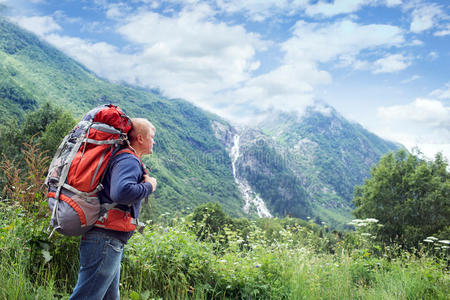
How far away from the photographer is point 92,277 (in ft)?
8.00

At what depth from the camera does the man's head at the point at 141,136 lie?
2791 millimetres

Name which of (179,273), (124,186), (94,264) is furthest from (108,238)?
(179,273)

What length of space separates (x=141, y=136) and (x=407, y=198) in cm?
2721

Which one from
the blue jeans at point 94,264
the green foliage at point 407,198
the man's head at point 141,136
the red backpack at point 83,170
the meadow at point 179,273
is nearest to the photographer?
the red backpack at point 83,170

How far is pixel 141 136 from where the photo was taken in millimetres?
2795

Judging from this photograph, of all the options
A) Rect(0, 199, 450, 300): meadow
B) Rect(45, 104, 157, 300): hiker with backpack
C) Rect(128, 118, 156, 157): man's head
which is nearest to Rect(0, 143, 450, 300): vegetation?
Rect(0, 199, 450, 300): meadow

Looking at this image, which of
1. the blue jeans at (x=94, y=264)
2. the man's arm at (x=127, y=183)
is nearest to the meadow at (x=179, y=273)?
the blue jeans at (x=94, y=264)

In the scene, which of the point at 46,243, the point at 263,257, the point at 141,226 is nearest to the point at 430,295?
the point at 263,257

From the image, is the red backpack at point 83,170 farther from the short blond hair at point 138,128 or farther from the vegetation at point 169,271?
the vegetation at point 169,271

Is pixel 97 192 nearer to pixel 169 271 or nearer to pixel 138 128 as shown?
pixel 138 128

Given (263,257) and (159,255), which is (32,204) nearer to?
(159,255)

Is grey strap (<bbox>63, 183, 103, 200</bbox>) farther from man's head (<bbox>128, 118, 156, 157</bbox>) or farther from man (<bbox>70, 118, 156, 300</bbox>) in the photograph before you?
man's head (<bbox>128, 118, 156, 157</bbox>)

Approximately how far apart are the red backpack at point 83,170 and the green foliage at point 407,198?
23209 mm

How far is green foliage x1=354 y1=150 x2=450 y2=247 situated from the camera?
73.3 feet
